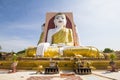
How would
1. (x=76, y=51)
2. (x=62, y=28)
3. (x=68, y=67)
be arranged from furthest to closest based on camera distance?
(x=62, y=28)
(x=76, y=51)
(x=68, y=67)

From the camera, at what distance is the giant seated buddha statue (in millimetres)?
18016

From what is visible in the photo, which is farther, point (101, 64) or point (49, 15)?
point (49, 15)

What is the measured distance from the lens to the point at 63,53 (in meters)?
18.3

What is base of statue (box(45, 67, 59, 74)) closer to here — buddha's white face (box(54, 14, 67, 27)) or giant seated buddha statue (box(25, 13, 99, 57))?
giant seated buddha statue (box(25, 13, 99, 57))

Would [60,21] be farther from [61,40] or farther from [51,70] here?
[51,70]

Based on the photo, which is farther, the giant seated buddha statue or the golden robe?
the golden robe

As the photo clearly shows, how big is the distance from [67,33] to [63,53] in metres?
5.60

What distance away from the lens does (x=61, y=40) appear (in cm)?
2247

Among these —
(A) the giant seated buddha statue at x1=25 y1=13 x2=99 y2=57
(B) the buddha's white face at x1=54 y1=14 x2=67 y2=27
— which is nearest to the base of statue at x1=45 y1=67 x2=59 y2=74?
(A) the giant seated buddha statue at x1=25 y1=13 x2=99 y2=57

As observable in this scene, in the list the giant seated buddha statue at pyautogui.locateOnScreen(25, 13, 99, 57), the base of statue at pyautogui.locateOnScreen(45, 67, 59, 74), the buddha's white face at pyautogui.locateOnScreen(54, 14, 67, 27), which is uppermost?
the buddha's white face at pyautogui.locateOnScreen(54, 14, 67, 27)

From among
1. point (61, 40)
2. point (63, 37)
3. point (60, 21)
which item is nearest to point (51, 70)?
point (61, 40)

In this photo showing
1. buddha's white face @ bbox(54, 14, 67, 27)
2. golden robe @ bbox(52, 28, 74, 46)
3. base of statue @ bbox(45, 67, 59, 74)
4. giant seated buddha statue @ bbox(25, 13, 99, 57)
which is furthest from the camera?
buddha's white face @ bbox(54, 14, 67, 27)

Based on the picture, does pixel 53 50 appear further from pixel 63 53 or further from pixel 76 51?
pixel 76 51

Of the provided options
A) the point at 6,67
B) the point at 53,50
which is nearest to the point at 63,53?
the point at 53,50
